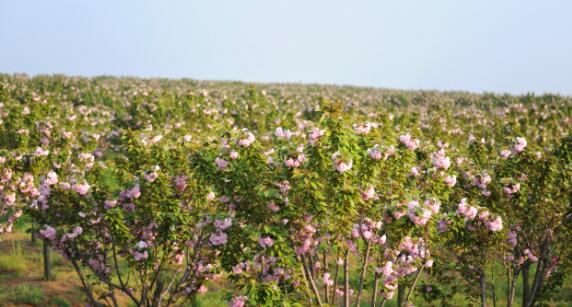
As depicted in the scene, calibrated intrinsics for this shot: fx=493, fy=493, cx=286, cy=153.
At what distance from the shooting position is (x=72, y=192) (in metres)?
9.05

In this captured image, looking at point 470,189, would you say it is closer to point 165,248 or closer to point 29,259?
point 165,248

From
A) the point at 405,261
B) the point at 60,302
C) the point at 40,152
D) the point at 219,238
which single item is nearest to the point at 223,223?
the point at 219,238

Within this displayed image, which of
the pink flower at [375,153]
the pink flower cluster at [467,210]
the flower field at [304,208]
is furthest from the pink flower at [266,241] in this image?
the pink flower cluster at [467,210]

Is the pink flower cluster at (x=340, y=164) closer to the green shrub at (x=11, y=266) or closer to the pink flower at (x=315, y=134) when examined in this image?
the pink flower at (x=315, y=134)

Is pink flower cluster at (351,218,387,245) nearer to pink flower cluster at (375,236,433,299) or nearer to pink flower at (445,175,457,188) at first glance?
pink flower cluster at (375,236,433,299)

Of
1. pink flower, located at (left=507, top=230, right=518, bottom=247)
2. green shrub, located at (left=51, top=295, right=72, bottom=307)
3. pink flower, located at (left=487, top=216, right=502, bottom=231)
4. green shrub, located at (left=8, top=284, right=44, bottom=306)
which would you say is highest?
pink flower, located at (left=487, top=216, right=502, bottom=231)

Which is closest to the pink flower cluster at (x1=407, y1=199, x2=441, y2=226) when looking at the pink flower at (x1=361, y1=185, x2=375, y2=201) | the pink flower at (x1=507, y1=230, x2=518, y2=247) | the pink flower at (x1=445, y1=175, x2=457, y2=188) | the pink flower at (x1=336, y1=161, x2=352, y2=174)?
the pink flower at (x1=361, y1=185, x2=375, y2=201)

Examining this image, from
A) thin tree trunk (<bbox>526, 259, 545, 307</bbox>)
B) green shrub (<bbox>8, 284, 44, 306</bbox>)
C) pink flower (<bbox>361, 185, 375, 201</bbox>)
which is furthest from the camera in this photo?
green shrub (<bbox>8, 284, 44, 306</bbox>)

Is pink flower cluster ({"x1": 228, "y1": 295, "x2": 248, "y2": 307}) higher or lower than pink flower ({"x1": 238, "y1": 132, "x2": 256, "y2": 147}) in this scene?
lower

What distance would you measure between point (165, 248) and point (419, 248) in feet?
16.3

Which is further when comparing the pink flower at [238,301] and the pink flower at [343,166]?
the pink flower at [238,301]

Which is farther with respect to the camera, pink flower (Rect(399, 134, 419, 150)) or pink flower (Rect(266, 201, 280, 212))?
pink flower (Rect(399, 134, 419, 150))

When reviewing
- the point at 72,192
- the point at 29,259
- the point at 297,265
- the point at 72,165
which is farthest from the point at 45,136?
the point at 297,265

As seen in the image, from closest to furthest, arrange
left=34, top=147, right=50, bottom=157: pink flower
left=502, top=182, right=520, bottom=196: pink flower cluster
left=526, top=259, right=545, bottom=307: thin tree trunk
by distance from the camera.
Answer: left=502, top=182, right=520, bottom=196: pink flower cluster → left=526, top=259, right=545, bottom=307: thin tree trunk → left=34, top=147, right=50, bottom=157: pink flower
